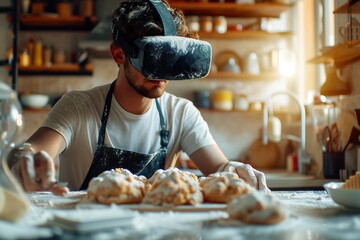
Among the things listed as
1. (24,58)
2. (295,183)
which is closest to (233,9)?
(24,58)

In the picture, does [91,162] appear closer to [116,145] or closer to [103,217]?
[116,145]

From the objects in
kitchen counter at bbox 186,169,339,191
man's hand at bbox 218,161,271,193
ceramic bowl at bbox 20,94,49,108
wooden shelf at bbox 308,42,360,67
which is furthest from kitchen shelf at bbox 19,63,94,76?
man's hand at bbox 218,161,271,193

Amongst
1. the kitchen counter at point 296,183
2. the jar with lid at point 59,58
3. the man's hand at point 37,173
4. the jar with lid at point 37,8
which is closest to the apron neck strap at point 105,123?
the man's hand at point 37,173

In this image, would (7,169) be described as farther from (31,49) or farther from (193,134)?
(31,49)

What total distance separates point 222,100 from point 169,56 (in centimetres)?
296

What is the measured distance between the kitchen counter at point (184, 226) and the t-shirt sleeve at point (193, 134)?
99 centimetres

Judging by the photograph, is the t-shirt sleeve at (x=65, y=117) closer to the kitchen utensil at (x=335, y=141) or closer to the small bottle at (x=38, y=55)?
the kitchen utensil at (x=335, y=141)

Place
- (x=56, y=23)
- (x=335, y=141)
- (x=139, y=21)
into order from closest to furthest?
A: (x=139, y=21) → (x=335, y=141) → (x=56, y=23)

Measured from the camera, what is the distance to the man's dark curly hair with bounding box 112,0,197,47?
2.00 meters

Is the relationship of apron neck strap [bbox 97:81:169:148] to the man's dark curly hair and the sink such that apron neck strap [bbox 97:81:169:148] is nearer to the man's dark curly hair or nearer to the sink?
the man's dark curly hair

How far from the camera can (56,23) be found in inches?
187

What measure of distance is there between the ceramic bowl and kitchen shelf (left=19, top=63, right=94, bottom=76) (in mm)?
247

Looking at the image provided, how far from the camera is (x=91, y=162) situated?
86.2 inches

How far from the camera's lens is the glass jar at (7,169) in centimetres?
105
